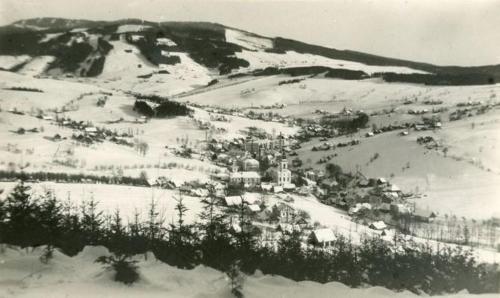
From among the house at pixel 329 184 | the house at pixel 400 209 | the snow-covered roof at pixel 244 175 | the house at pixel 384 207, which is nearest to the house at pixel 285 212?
the house at pixel 384 207

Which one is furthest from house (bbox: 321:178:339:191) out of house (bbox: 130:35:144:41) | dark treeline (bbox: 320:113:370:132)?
house (bbox: 130:35:144:41)

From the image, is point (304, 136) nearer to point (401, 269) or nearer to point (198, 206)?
point (198, 206)

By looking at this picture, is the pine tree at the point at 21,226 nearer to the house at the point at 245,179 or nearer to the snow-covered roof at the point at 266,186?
the house at the point at 245,179

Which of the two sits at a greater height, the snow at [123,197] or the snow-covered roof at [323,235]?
the snow-covered roof at [323,235]

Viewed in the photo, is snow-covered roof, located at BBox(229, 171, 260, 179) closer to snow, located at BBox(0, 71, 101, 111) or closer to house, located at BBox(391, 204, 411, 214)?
house, located at BBox(391, 204, 411, 214)

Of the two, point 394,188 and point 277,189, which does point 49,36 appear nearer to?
point 277,189

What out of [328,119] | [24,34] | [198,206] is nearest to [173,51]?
[24,34]
